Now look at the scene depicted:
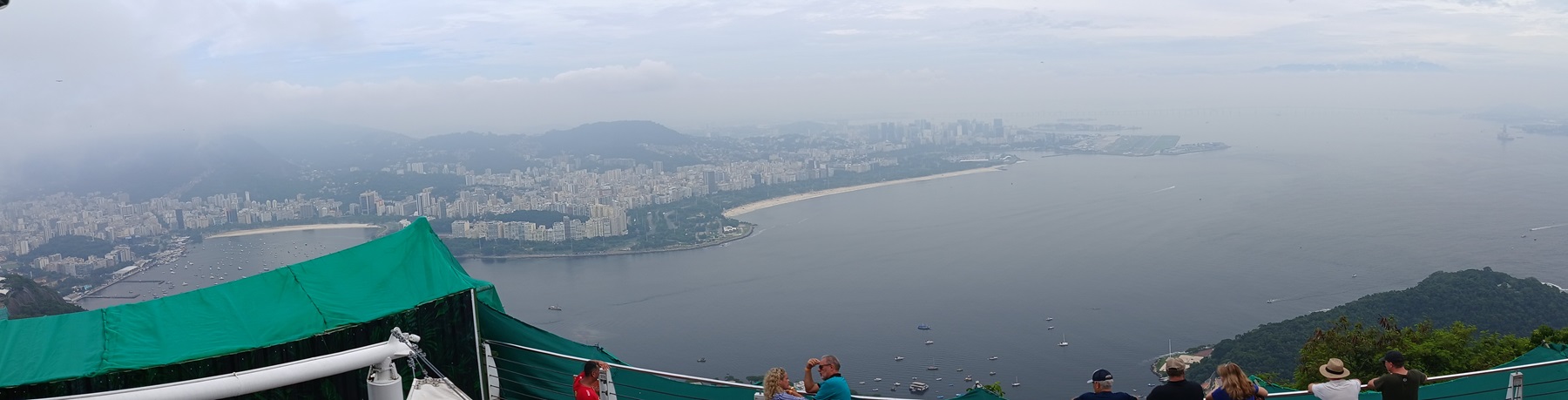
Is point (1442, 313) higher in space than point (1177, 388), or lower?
lower

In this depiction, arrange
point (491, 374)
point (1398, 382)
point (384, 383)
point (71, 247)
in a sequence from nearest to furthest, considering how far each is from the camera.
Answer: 1. point (384, 383)
2. point (1398, 382)
3. point (491, 374)
4. point (71, 247)

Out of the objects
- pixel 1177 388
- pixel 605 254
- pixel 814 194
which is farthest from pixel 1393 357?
pixel 814 194

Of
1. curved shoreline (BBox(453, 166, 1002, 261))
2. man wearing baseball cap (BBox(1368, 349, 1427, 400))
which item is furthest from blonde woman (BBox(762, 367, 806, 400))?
curved shoreline (BBox(453, 166, 1002, 261))

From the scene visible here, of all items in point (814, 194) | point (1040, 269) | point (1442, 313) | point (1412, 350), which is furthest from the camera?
point (814, 194)

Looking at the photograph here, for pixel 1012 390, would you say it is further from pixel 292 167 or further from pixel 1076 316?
pixel 292 167

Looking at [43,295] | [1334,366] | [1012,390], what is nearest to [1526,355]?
[1334,366]

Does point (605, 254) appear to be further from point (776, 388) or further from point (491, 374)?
point (776, 388)
